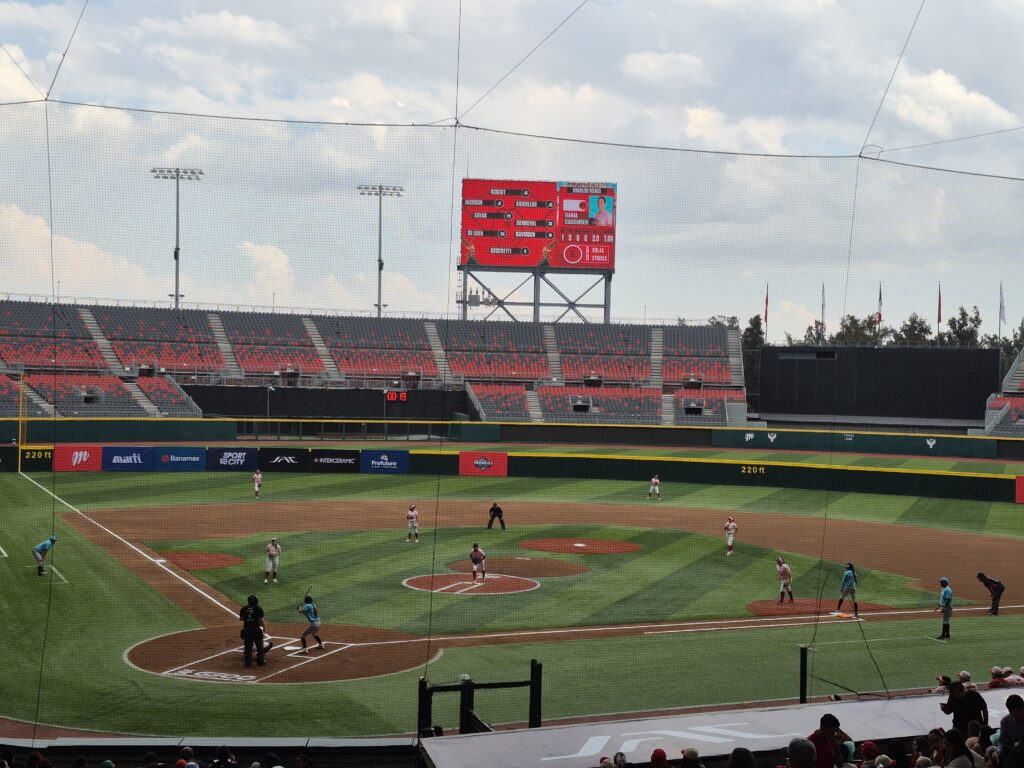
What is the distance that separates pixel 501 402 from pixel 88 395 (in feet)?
75.0

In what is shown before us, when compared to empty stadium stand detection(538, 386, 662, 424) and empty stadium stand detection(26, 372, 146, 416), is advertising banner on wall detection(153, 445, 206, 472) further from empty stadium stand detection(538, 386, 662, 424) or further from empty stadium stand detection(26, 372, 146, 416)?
empty stadium stand detection(538, 386, 662, 424)

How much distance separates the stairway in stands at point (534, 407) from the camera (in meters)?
62.1

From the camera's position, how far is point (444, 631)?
19094mm

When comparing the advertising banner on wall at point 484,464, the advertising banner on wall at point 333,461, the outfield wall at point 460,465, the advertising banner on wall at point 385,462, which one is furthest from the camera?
the advertising banner on wall at point 333,461

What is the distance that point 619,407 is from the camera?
200 feet

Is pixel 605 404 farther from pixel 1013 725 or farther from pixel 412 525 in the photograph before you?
pixel 1013 725

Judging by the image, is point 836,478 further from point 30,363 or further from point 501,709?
point 30,363

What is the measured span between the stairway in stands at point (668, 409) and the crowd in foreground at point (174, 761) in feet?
169

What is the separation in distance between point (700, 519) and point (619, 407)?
89.1 ft

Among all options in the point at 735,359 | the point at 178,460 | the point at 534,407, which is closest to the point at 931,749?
the point at 178,460

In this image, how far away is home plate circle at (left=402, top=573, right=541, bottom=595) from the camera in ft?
73.3

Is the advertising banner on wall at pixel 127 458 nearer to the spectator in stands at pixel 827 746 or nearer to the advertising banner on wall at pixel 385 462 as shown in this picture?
the advertising banner on wall at pixel 385 462

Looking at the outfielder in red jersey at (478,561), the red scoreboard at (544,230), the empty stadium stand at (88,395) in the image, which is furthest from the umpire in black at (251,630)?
the red scoreboard at (544,230)

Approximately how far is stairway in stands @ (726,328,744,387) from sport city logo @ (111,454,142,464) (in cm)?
3489
